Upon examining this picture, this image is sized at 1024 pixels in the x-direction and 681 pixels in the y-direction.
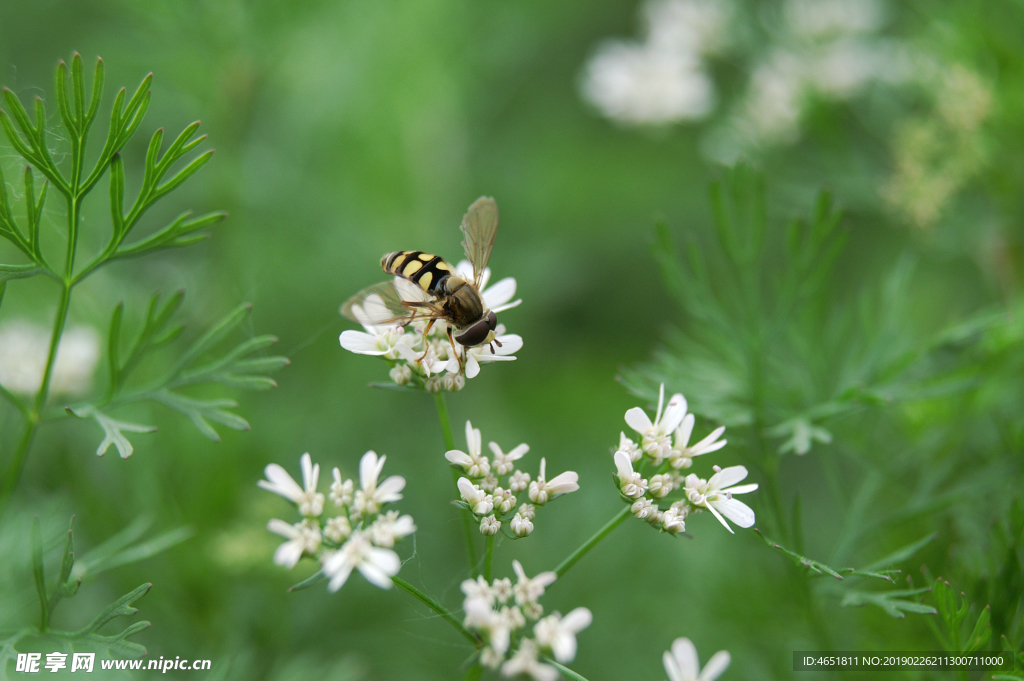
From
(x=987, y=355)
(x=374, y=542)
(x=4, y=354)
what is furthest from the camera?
(x=4, y=354)

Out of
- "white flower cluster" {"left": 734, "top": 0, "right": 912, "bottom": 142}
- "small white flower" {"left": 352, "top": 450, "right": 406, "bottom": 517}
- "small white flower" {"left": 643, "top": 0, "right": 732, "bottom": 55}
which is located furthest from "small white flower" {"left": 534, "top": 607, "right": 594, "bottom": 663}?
"small white flower" {"left": 643, "top": 0, "right": 732, "bottom": 55}

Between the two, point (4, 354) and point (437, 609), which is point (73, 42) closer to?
point (4, 354)

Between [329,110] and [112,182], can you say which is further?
[329,110]

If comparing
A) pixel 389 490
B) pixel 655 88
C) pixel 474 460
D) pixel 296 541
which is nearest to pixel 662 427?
pixel 474 460

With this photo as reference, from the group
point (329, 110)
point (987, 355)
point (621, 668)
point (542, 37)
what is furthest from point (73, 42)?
point (987, 355)

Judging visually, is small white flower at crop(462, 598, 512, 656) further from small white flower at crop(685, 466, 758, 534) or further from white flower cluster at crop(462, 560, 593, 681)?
small white flower at crop(685, 466, 758, 534)

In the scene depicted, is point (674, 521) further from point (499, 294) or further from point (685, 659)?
point (499, 294)

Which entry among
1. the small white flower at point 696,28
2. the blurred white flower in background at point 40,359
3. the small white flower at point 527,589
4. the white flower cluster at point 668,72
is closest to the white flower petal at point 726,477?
the small white flower at point 527,589
